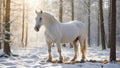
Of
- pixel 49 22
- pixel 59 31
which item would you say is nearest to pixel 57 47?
pixel 59 31

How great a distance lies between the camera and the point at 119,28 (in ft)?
183

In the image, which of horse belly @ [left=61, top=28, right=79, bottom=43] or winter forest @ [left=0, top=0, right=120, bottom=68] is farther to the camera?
horse belly @ [left=61, top=28, right=79, bottom=43]

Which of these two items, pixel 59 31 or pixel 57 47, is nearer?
pixel 57 47

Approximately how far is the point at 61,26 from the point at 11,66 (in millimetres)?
3310

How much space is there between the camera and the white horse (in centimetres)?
1159

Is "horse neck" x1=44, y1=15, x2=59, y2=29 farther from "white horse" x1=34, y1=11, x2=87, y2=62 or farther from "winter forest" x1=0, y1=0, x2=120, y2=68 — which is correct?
"winter forest" x1=0, y1=0, x2=120, y2=68

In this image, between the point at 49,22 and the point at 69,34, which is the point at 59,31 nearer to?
the point at 49,22

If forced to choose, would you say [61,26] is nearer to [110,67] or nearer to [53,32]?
[53,32]

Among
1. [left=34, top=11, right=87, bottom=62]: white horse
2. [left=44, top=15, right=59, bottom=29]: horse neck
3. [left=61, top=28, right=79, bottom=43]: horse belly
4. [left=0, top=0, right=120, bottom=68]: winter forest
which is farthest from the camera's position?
[left=61, top=28, right=79, bottom=43]: horse belly

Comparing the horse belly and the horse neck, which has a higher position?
the horse neck

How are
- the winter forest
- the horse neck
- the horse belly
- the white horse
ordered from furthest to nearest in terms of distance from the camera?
the horse belly, the horse neck, the white horse, the winter forest

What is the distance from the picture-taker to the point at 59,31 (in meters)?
11.9

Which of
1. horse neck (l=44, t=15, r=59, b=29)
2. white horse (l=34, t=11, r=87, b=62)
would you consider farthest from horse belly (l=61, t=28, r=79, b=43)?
horse neck (l=44, t=15, r=59, b=29)

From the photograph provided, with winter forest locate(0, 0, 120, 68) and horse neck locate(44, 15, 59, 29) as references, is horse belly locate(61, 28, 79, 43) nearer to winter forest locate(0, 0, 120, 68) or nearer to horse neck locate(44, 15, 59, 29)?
winter forest locate(0, 0, 120, 68)
